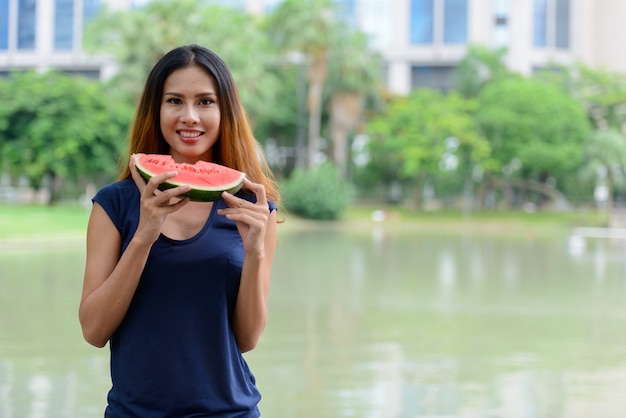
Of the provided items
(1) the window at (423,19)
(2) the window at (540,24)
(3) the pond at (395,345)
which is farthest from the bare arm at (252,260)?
(2) the window at (540,24)

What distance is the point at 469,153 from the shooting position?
41.9 m

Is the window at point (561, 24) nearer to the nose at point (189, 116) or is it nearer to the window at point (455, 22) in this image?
the window at point (455, 22)

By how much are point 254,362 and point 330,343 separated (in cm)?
117

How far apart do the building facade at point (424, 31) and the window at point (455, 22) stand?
0.06 meters

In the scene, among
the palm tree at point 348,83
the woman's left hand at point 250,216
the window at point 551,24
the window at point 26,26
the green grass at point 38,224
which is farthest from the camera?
the window at point 551,24

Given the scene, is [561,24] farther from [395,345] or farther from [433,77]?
[395,345]

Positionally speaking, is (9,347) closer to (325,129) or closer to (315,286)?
(315,286)

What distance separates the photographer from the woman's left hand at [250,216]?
1.92 m

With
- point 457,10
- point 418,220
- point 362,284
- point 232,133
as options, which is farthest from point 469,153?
point 232,133

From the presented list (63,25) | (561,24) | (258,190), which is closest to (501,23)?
(561,24)

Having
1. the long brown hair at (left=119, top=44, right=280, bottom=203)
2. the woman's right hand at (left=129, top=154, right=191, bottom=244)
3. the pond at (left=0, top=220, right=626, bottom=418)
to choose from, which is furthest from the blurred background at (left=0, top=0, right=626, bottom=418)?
the woman's right hand at (left=129, top=154, right=191, bottom=244)

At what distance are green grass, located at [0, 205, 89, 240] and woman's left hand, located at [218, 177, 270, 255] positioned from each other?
65.2 feet

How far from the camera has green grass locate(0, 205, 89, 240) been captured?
21.8 metres

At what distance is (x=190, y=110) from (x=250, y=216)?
314mm
